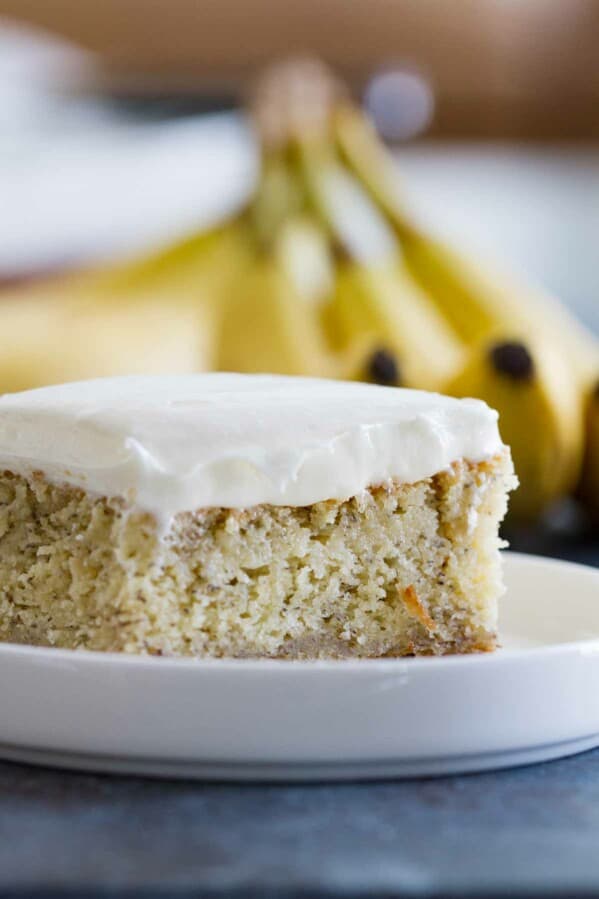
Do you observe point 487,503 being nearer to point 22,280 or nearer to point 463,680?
point 463,680

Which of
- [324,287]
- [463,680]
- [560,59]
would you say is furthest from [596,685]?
[560,59]

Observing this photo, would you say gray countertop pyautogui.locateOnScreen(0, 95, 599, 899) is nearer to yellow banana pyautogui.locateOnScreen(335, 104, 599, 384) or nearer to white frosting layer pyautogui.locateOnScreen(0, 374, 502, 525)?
white frosting layer pyautogui.locateOnScreen(0, 374, 502, 525)

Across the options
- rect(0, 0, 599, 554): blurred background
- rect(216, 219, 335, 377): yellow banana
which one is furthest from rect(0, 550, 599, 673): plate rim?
rect(0, 0, 599, 554): blurred background

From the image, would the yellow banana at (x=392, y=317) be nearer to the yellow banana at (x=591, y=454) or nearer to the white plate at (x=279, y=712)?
the yellow banana at (x=591, y=454)

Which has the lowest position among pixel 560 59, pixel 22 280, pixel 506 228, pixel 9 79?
pixel 22 280

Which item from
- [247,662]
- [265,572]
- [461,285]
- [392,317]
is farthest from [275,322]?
[247,662]

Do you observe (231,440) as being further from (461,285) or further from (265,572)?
(461,285)
